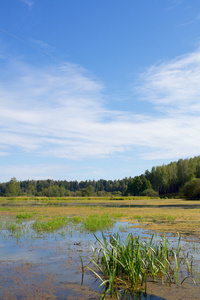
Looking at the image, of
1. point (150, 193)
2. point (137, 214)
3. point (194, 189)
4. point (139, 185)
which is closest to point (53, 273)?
point (137, 214)

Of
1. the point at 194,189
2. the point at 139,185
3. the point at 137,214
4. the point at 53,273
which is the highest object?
the point at 139,185

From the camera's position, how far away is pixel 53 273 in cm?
868

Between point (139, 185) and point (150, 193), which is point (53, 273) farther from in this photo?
point (139, 185)

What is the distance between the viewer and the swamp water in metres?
6.98

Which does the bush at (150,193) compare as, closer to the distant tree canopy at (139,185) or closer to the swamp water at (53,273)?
the distant tree canopy at (139,185)

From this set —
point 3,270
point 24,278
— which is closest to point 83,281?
Answer: point 24,278

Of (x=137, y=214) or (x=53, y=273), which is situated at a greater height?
(x=53, y=273)

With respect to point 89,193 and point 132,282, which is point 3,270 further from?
point 89,193

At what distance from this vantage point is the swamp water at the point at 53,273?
6977 mm

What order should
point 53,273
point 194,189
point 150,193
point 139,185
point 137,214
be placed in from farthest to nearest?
point 139,185, point 150,193, point 194,189, point 137,214, point 53,273

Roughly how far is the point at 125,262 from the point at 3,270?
439 cm

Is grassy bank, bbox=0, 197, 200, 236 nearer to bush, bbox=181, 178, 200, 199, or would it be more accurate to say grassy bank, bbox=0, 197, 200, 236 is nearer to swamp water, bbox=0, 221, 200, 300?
swamp water, bbox=0, 221, 200, 300

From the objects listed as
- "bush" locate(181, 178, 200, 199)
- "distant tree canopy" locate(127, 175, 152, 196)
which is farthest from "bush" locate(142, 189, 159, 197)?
"bush" locate(181, 178, 200, 199)


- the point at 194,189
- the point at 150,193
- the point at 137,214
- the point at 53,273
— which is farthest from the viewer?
the point at 150,193
